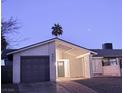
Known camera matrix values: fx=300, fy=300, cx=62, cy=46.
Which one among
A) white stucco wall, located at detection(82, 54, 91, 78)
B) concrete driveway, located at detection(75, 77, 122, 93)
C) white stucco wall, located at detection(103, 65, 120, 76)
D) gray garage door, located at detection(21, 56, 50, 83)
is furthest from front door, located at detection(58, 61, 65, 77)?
concrete driveway, located at detection(75, 77, 122, 93)

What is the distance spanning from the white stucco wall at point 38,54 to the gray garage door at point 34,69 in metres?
0.34

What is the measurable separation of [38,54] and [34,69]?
139cm

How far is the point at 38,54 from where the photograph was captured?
25594 mm

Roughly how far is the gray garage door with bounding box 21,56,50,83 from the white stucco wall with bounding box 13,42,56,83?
0.34 meters

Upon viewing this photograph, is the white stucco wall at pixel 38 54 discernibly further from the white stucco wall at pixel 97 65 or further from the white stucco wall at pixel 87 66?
the white stucco wall at pixel 97 65

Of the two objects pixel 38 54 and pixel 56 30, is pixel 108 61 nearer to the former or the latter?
pixel 38 54

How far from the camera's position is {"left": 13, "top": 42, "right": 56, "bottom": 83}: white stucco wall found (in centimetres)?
2522

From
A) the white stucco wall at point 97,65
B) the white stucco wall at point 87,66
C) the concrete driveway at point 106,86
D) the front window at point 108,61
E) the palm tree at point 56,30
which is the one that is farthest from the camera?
the palm tree at point 56,30

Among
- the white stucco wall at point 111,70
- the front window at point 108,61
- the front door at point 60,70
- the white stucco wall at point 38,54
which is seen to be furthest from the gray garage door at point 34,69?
the front window at point 108,61

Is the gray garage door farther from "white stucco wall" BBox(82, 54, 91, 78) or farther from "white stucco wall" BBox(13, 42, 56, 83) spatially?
"white stucco wall" BBox(82, 54, 91, 78)

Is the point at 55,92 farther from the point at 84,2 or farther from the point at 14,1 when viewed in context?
the point at 14,1

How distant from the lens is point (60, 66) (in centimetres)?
3394

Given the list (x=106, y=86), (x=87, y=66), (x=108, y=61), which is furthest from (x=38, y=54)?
(x=108, y=61)

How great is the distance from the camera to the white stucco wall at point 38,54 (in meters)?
25.2
